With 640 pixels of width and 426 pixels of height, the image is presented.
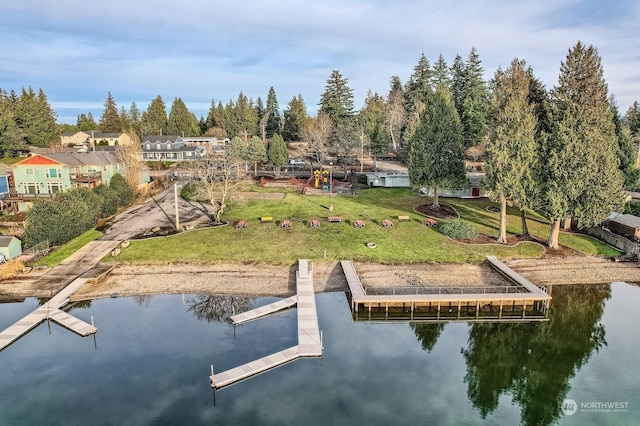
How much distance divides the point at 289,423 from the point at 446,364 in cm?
1019

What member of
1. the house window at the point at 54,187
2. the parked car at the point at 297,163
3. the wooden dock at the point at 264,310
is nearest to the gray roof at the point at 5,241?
the house window at the point at 54,187

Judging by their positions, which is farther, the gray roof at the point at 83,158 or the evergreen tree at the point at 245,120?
the evergreen tree at the point at 245,120

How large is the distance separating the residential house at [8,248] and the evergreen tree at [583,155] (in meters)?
48.5

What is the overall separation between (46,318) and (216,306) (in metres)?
11.2

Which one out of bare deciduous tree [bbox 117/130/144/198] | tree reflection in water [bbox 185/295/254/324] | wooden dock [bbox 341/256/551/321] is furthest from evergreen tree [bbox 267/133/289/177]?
wooden dock [bbox 341/256/551/321]

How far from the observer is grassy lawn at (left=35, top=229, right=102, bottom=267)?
36.8 metres

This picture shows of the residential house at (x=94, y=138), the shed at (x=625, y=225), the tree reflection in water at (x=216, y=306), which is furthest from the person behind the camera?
the residential house at (x=94, y=138)

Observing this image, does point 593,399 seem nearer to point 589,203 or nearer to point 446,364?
point 446,364

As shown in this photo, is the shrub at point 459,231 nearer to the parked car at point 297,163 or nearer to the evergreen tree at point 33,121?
the parked car at point 297,163

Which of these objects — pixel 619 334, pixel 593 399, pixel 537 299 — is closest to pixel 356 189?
pixel 537 299

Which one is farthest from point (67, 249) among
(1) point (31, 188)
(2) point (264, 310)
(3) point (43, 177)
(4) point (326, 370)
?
(4) point (326, 370)

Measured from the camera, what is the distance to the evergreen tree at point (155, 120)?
13424cm

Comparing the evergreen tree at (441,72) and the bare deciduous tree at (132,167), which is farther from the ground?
the evergreen tree at (441,72)

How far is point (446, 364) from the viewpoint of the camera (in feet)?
80.6
